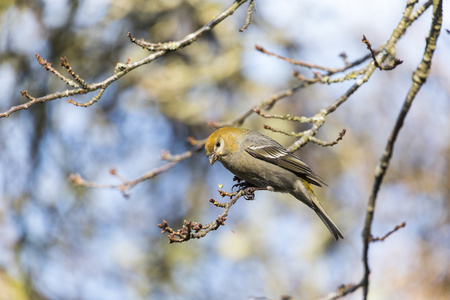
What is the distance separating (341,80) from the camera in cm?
459

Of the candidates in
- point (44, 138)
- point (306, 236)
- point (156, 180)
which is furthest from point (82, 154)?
point (306, 236)

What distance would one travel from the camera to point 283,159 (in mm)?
5254

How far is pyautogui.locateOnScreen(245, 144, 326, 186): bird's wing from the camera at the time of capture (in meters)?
5.12

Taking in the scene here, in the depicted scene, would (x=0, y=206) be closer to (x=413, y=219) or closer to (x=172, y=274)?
(x=172, y=274)

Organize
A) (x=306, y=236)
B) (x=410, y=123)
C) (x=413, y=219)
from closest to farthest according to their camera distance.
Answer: (x=413, y=219) < (x=410, y=123) < (x=306, y=236)

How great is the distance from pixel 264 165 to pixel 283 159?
0.22m

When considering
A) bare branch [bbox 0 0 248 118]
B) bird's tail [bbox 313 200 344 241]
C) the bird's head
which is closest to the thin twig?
bare branch [bbox 0 0 248 118]

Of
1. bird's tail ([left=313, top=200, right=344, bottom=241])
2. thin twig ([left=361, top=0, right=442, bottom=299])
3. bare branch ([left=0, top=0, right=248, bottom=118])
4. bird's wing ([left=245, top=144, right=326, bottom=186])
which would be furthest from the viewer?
bird's wing ([left=245, top=144, right=326, bottom=186])

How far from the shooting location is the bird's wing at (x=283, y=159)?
5.12 m

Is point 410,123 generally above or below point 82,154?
above

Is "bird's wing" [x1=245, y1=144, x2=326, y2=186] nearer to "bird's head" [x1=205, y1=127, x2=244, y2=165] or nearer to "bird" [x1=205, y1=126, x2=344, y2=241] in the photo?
"bird" [x1=205, y1=126, x2=344, y2=241]

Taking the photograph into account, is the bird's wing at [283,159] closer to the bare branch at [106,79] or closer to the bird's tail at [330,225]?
the bird's tail at [330,225]

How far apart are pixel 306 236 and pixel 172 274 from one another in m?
3.09

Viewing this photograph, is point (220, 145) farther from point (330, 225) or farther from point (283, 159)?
point (330, 225)
